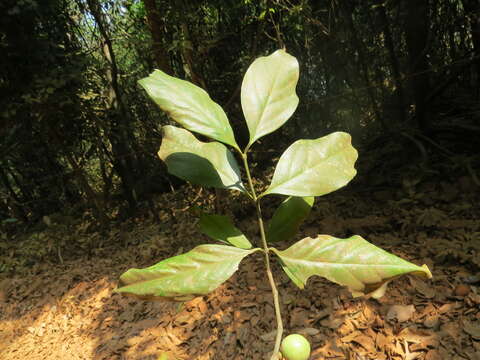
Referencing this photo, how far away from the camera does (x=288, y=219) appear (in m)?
0.38

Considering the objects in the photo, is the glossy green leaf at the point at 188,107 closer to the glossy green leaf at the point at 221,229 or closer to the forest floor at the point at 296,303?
the glossy green leaf at the point at 221,229

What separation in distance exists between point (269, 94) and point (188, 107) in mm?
96

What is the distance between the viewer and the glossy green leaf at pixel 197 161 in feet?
1.16

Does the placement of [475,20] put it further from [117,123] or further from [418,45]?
[117,123]

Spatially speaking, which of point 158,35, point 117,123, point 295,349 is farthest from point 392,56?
point 295,349

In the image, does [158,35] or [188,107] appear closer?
[188,107]

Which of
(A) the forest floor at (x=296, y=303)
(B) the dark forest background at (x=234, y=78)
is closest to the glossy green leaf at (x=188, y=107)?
(A) the forest floor at (x=296, y=303)

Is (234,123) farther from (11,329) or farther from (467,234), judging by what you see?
(11,329)

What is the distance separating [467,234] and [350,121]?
2.00 meters

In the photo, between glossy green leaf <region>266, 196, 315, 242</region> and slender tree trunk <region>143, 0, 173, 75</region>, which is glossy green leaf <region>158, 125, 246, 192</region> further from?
slender tree trunk <region>143, 0, 173, 75</region>

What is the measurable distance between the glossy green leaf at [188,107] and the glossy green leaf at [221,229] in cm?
11

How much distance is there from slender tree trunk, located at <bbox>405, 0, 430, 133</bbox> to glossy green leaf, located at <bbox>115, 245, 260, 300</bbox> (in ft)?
8.03

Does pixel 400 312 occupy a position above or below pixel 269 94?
below

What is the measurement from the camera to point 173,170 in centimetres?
35
